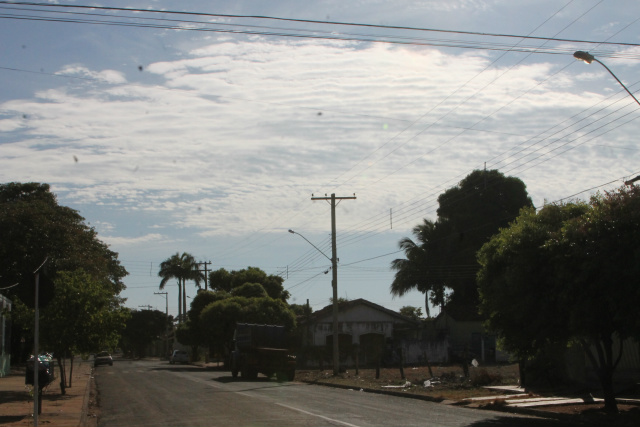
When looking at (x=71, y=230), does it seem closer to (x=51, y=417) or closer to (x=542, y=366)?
(x=51, y=417)

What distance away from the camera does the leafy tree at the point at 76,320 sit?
23406 millimetres

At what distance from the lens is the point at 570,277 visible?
15.3 meters

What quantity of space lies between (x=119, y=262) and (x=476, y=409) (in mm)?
45970

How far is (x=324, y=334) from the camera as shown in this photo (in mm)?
53344

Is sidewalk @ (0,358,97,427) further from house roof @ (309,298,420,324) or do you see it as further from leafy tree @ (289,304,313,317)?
leafy tree @ (289,304,313,317)

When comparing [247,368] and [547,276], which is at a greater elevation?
[547,276]

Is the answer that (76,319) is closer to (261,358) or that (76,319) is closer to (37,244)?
(261,358)

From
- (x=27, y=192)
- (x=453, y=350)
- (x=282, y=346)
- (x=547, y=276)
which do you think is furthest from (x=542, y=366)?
(x=27, y=192)

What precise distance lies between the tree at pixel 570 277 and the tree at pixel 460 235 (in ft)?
117

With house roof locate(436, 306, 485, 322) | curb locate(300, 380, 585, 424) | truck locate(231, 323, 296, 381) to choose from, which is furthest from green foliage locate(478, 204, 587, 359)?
house roof locate(436, 306, 485, 322)

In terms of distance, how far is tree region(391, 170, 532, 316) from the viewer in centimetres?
5453

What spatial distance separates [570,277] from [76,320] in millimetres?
16546

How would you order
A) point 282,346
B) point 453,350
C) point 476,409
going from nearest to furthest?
point 476,409
point 282,346
point 453,350

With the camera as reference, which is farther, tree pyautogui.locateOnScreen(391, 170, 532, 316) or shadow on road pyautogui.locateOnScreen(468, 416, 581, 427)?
tree pyautogui.locateOnScreen(391, 170, 532, 316)
